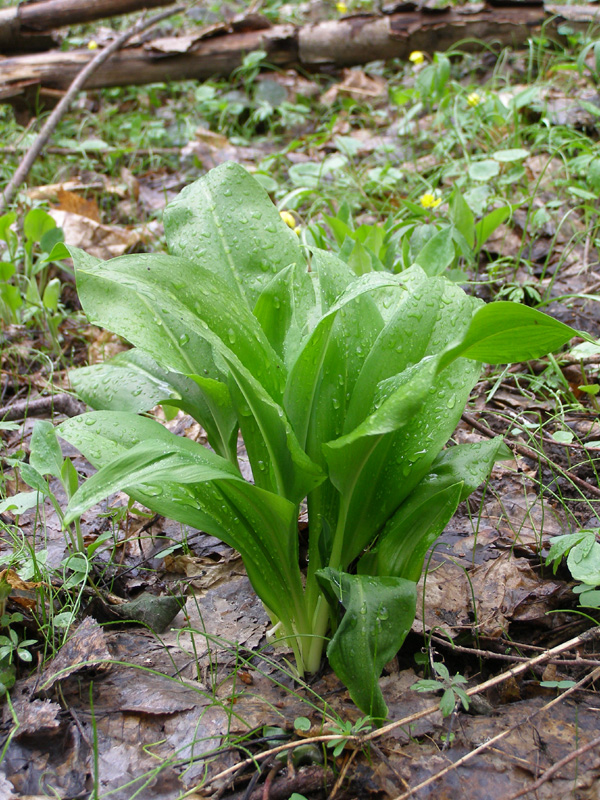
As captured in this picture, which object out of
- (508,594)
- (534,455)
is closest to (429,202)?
(534,455)

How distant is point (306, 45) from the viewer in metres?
5.04

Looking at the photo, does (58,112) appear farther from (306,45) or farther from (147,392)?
(147,392)

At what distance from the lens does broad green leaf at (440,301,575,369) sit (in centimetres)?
96

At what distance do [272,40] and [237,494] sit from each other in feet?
16.0

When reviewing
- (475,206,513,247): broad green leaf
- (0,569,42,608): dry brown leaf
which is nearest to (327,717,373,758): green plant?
(0,569,42,608): dry brown leaf

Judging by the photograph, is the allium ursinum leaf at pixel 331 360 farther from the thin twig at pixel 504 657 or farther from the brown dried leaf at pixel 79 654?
the brown dried leaf at pixel 79 654

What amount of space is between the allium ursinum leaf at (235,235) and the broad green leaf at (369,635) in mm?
743

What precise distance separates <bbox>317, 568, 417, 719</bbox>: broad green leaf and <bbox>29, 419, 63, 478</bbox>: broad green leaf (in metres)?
0.90

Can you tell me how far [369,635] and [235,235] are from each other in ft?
3.24

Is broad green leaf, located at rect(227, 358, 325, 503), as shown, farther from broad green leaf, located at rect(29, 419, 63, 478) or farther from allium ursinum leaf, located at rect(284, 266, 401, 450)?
broad green leaf, located at rect(29, 419, 63, 478)

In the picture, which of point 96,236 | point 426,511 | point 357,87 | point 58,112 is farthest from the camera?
point 357,87

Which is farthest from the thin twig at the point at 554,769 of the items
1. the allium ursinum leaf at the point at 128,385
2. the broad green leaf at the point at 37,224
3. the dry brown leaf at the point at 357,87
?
the dry brown leaf at the point at 357,87

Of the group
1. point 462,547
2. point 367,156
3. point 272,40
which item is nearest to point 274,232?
point 462,547

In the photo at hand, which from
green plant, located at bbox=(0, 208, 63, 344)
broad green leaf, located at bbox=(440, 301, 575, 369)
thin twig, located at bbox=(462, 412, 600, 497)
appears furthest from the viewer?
green plant, located at bbox=(0, 208, 63, 344)
